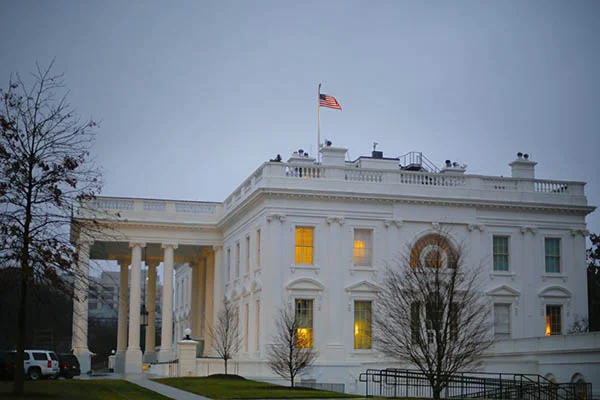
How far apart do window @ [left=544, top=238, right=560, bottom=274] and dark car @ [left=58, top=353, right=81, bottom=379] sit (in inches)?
1117

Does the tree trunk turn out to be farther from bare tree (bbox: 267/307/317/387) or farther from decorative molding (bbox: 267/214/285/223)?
decorative molding (bbox: 267/214/285/223)

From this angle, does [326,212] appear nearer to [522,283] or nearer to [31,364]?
[522,283]

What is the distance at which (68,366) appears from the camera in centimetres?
4956

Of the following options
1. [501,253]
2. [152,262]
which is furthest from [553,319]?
[152,262]

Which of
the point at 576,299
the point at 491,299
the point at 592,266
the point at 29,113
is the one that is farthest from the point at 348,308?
the point at 592,266

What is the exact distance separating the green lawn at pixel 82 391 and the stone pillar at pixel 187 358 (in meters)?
9.09

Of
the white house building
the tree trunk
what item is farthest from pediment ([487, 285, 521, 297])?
the tree trunk

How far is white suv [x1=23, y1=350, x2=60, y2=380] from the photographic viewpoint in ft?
149

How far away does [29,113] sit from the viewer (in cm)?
2870

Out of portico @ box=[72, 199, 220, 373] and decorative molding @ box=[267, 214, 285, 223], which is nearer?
decorative molding @ box=[267, 214, 285, 223]

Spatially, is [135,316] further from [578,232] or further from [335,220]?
[578,232]

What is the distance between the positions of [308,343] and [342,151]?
11579mm

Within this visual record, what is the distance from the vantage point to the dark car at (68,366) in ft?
161

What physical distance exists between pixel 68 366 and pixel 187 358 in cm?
671
